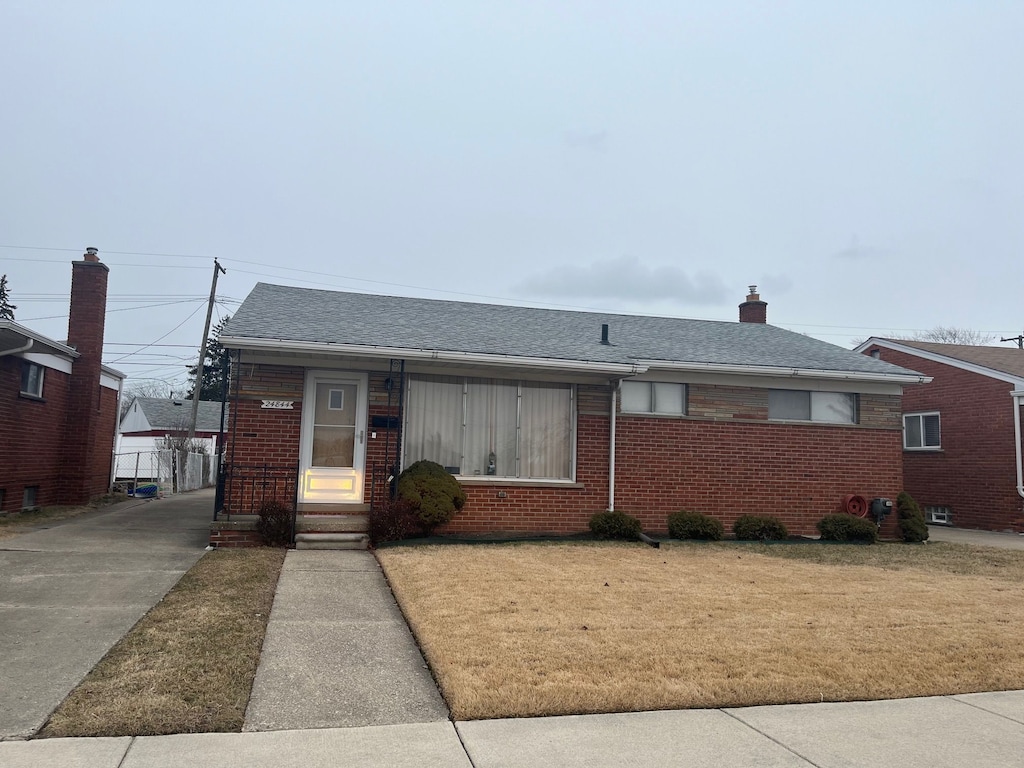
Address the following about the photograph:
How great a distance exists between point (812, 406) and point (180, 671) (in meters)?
11.6

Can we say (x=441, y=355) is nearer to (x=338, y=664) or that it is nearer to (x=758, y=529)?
(x=758, y=529)

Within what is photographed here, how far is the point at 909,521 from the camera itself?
13.0 m

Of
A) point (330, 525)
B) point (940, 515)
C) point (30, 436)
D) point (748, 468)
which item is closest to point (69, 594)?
point (330, 525)

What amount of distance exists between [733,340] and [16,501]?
14.0 metres

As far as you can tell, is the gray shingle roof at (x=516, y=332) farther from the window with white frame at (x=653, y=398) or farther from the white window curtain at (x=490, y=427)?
the white window curtain at (x=490, y=427)

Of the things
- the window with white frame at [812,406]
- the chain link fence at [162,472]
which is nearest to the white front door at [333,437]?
the window with white frame at [812,406]

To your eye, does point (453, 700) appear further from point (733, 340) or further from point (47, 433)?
point (47, 433)

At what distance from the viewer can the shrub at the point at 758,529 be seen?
12.2 metres

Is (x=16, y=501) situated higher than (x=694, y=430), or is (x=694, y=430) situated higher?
(x=694, y=430)

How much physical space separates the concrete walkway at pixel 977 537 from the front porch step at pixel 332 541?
33.0ft

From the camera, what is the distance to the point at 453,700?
4.27 meters

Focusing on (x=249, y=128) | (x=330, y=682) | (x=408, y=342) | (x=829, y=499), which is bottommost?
(x=330, y=682)

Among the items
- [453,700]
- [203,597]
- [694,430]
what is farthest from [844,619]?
[694,430]

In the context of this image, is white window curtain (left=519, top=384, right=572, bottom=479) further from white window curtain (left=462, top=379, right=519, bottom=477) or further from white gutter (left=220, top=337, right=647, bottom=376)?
white gutter (left=220, top=337, right=647, bottom=376)
